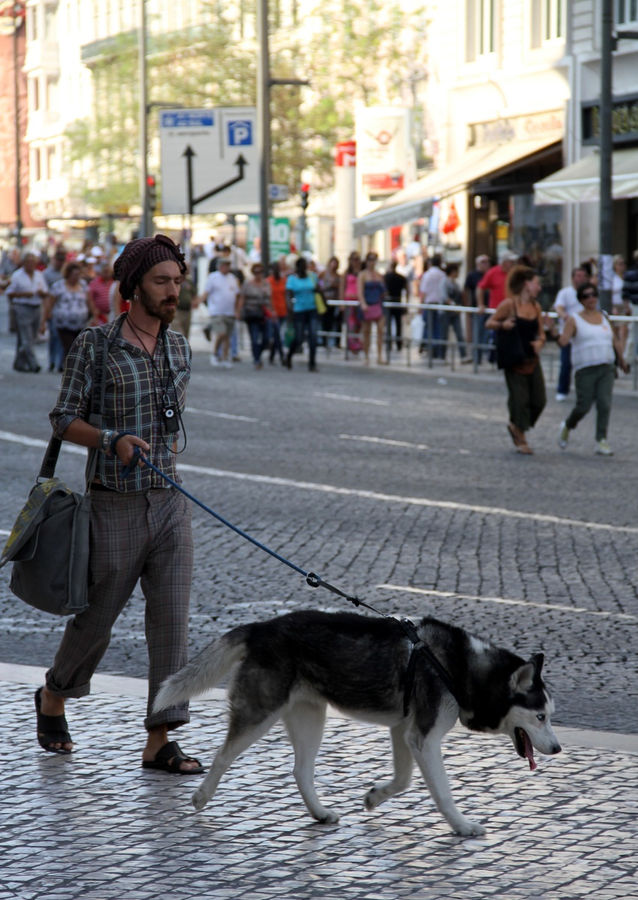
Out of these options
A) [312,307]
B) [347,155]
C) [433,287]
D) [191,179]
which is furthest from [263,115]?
[347,155]

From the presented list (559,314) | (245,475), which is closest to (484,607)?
(245,475)

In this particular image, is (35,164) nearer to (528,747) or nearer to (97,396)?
(97,396)

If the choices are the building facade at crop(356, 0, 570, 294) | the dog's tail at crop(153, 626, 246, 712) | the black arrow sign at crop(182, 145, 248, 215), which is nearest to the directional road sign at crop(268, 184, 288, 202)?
the building facade at crop(356, 0, 570, 294)

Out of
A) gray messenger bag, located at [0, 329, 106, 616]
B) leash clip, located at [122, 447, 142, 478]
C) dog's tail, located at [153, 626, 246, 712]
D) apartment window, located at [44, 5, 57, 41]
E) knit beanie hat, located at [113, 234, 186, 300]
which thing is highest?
apartment window, located at [44, 5, 57, 41]

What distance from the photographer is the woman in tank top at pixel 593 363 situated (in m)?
17.0

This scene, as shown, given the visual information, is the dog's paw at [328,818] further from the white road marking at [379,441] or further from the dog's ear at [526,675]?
the white road marking at [379,441]

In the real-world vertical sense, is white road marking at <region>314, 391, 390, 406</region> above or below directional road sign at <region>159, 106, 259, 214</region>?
below

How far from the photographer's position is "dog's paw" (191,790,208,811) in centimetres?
556

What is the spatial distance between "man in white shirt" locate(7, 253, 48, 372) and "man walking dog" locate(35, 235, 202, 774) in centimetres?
2074

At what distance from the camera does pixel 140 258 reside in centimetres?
599

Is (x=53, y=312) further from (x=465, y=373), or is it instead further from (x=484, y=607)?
(x=484, y=607)

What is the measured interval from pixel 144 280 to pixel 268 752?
1751 mm

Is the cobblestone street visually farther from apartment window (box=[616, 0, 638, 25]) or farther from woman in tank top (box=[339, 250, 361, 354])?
apartment window (box=[616, 0, 638, 25])

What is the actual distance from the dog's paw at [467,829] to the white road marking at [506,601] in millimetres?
3778
